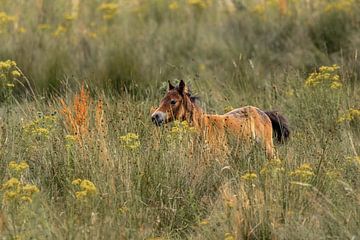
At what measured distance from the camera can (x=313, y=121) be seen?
935 cm

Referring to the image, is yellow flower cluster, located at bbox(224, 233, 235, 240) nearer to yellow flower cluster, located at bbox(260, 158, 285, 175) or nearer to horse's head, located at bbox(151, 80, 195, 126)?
yellow flower cluster, located at bbox(260, 158, 285, 175)

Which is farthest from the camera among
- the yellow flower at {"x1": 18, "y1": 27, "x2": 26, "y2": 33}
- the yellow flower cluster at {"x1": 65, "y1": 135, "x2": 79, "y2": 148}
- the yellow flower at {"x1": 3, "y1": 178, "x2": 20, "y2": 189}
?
the yellow flower at {"x1": 18, "y1": 27, "x2": 26, "y2": 33}

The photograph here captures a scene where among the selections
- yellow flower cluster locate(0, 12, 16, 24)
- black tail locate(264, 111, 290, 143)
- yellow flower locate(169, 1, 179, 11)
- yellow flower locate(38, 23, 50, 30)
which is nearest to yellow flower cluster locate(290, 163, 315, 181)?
black tail locate(264, 111, 290, 143)

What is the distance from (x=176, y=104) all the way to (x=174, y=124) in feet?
1.22

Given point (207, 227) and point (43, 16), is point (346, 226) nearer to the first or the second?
point (207, 227)

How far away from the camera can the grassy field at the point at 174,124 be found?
620 cm

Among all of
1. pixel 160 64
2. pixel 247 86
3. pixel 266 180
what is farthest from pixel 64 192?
pixel 160 64

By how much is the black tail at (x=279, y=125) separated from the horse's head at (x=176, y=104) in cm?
95

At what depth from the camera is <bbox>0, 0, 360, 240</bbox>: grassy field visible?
620cm

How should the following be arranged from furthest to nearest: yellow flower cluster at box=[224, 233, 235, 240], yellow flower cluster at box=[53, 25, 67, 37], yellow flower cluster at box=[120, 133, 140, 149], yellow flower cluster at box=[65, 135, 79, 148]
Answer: yellow flower cluster at box=[53, 25, 67, 37]
yellow flower cluster at box=[65, 135, 79, 148]
yellow flower cluster at box=[120, 133, 140, 149]
yellow flower cluster at box=[224, 233, 235, 240]

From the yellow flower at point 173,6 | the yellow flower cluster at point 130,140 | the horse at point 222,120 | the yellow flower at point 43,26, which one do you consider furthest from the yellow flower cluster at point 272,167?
the yellow flower at point 173,6

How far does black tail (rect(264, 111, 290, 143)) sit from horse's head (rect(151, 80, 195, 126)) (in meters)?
0.95

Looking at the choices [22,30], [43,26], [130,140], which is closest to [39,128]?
[130,140]

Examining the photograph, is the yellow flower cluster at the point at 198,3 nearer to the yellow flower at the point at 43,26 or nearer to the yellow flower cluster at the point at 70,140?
the yellow flower at the point at 43,26
